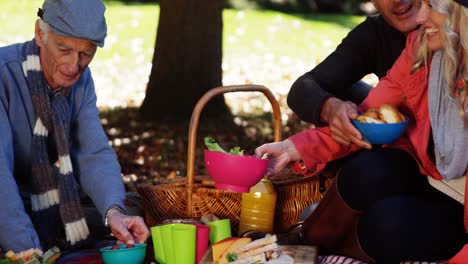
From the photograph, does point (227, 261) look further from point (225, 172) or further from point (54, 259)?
point (54, 259)

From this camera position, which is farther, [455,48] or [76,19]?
[76,19]

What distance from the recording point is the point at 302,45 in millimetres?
10688

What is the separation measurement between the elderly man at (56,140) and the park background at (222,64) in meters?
0.70

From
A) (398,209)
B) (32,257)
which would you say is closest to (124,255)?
(32,257)

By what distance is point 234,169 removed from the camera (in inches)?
141

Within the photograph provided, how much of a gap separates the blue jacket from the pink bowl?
1.44ft

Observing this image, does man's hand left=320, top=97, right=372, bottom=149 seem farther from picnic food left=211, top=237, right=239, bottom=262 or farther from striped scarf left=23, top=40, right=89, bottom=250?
striped scarf left=23, top=40, right=89, bottom=250

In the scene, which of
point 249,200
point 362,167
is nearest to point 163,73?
point 249,200

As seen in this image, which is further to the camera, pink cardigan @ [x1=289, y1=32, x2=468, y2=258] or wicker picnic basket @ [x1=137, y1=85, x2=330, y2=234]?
wicker picnic basket @ [x1=137, y1=85, x2=330, y2=234]

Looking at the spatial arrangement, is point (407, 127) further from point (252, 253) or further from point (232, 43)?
point (232, 43)

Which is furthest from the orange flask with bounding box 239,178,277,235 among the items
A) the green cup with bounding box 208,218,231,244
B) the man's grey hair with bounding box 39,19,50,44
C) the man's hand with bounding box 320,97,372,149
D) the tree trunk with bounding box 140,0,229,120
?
the tree trunk with bounding box 140,0,229,120

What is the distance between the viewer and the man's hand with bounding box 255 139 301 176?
12.5ft

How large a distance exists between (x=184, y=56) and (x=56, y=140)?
10.7 feet

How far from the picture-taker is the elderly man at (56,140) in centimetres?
359
